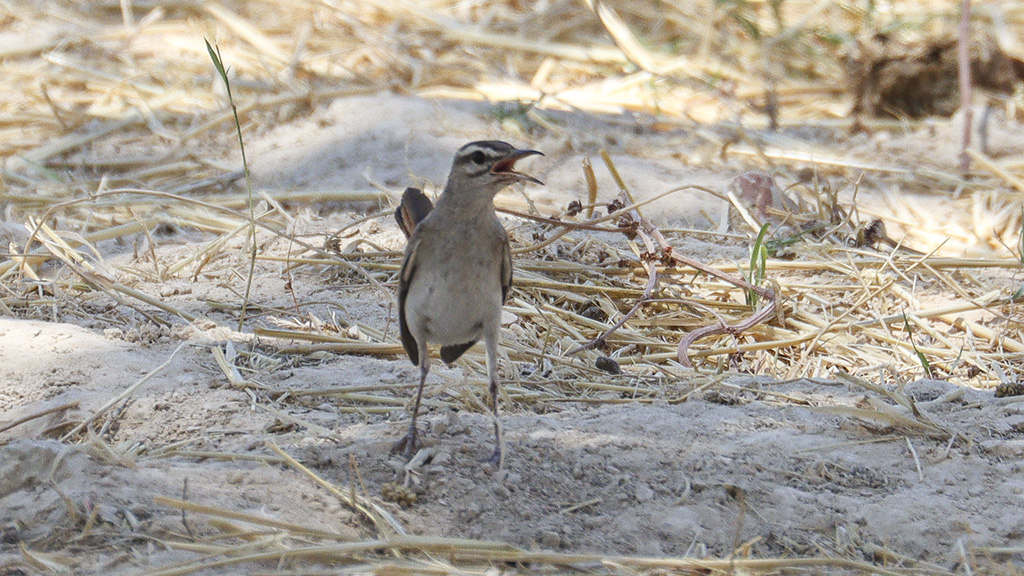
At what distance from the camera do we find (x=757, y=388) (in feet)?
12.0

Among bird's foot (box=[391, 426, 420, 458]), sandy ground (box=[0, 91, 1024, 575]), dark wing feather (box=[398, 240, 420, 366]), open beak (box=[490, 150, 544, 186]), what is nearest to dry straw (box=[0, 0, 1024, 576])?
sandy ground (box=[0, 91, 1024, 575])

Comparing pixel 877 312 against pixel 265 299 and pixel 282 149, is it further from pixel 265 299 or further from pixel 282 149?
pixel 282 149

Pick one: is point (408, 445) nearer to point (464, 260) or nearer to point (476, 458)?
point (476, 458)

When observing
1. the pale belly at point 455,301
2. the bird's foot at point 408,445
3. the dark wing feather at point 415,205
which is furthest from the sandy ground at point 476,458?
the dark wing feather at point 415,205

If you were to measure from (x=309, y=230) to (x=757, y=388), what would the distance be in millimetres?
2436

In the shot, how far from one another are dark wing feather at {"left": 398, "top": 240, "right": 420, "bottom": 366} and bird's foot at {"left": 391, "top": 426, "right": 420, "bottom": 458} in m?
0.39

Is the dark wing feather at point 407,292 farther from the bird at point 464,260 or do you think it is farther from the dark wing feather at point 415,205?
the dark wing feather at point 415,205

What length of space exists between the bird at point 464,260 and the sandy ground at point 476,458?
0.83 feet

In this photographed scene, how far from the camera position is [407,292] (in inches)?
128

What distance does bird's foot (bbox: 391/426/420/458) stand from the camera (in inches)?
116

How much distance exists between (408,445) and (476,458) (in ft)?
0.67

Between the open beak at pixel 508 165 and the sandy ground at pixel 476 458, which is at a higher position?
the open beak at pixel 508 165

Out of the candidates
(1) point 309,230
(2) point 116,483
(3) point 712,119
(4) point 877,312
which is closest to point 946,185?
(3) point 712,119

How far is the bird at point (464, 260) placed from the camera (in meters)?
3.03
